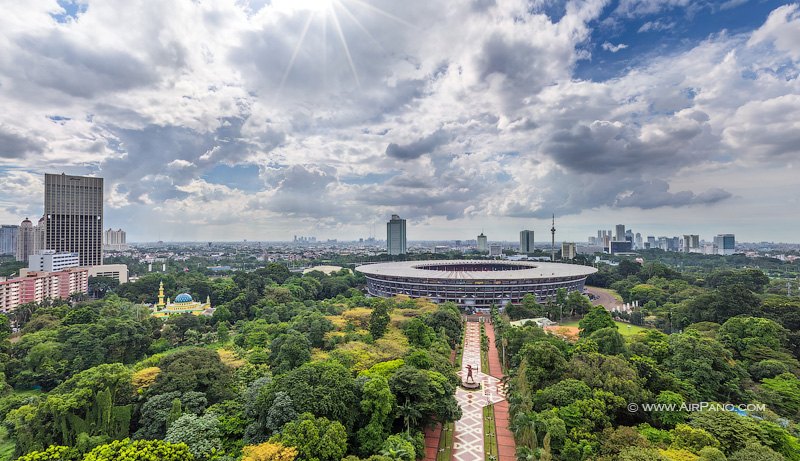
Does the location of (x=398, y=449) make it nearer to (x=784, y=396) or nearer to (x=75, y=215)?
(x=784, y=396)

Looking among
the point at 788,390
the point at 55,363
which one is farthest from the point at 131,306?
the point at 788,390

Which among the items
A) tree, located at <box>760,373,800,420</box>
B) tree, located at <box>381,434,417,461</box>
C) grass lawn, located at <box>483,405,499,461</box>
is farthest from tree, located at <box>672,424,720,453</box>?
tree, located at <box>381,434,417,461</box>

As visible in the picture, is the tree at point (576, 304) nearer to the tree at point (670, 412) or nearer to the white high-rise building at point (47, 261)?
the tree at point (670, 412)

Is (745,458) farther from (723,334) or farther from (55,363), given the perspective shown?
(55,363)

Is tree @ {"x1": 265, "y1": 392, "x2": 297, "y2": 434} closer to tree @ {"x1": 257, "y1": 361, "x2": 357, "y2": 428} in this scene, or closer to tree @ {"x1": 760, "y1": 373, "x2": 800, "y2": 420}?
tree @ {"x1": 257, "y1": 361, "x2": 357, "y2": 428}

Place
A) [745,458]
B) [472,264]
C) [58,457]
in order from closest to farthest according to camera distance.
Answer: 1. [745,458]
2. [58,457]
3. [472,264]
